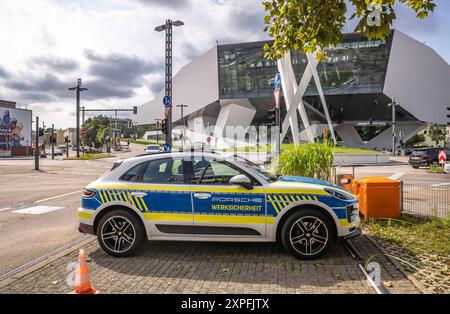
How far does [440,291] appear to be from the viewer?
4016 mm

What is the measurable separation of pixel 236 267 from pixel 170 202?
1346 mm

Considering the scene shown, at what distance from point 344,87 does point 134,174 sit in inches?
2382

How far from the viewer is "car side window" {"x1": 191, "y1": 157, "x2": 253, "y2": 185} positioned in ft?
17.7

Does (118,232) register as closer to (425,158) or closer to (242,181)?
(242,181)

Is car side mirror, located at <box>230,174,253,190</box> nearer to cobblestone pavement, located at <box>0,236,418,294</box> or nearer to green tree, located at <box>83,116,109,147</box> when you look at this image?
cobblestone pavement, located at <box>0,236,418,294</box>

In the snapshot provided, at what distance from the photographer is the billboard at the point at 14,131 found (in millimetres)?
60031

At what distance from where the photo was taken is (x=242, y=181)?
513 centimetres

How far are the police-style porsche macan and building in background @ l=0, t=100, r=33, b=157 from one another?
6480 cm

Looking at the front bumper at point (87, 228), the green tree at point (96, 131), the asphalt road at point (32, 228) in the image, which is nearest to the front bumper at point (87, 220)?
the front bumper at point (87, 228)

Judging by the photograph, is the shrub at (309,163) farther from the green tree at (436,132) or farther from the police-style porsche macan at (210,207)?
the green tree at (436,132)

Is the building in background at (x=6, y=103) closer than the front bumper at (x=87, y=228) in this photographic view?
No

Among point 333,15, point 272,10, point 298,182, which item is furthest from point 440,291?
point 272,10

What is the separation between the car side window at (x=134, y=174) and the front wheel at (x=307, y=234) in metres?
2.35
